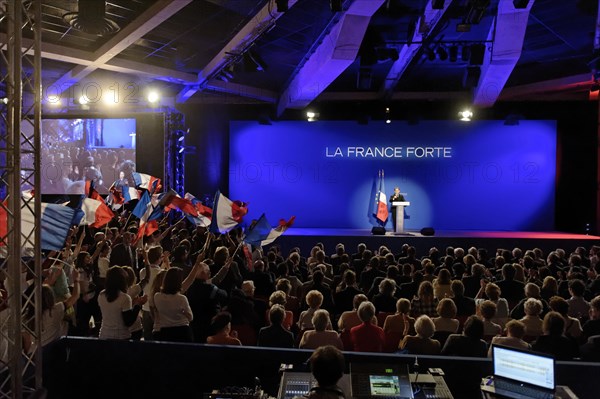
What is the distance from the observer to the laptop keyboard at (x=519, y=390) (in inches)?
133

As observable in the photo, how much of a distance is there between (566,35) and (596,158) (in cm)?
553

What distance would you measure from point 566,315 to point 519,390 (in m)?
1.98

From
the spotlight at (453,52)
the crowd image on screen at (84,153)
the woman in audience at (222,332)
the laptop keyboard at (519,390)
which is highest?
the spotlight at (453,52)

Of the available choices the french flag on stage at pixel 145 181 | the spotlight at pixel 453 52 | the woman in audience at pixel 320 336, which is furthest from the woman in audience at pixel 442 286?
the spotlight at pixel 453 52

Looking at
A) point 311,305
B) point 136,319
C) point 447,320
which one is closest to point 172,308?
point 136,319

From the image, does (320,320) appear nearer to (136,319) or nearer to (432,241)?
(136,319)

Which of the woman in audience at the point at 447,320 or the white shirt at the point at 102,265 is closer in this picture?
the woman in audience at the point at 447,320

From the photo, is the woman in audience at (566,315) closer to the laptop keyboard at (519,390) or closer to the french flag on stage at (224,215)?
the laptop keyboard at (519,390)

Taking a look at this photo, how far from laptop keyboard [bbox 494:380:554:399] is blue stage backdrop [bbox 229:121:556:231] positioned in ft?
44.6

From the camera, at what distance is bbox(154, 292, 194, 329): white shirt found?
4738 millimetres

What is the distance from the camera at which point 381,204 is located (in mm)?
16719

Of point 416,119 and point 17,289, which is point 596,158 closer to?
point 416,119

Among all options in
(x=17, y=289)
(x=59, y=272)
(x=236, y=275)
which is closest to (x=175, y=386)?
(x=17, y=289)

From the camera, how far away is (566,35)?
1223cm
